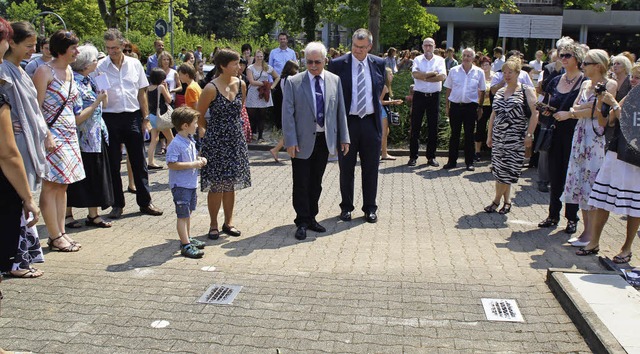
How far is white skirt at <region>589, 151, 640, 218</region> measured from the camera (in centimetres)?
586

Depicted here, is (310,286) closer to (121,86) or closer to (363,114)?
(363,114)

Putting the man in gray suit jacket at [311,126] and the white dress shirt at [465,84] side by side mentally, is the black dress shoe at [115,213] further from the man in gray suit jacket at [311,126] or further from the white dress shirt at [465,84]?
the white dress shirt at [465,84]

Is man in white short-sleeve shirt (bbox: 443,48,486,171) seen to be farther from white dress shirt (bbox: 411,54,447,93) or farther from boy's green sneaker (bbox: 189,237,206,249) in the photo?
boy's green sneaker (bbox: 189,237,206,249)

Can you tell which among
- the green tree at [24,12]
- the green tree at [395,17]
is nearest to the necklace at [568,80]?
the green tree at [395,17]

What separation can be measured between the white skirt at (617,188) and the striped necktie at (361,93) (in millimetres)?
2815

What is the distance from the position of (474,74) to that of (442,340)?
23.9 ft

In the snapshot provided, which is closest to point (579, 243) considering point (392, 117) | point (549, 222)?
point (549, 222)

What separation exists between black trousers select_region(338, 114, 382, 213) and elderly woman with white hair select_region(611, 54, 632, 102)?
2.74 metres

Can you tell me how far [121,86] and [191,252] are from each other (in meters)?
2.51

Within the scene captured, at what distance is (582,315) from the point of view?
4.73m

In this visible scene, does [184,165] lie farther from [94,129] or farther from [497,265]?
[497,265]

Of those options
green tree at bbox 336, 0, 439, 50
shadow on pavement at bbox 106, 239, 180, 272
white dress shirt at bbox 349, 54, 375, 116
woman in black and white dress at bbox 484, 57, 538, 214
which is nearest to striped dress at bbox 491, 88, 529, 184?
woman in black and white dress at bbox 484, 57, 538, 214

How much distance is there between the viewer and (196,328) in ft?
15.4

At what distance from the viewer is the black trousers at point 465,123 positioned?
36.3 feet
